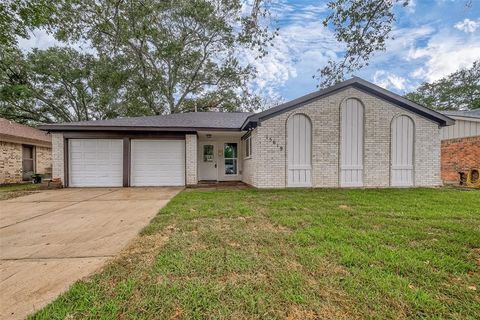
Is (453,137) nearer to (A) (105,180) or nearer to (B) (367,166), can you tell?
(B) (367,166)

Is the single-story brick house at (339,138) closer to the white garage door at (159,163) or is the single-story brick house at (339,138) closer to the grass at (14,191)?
the white garage door at (159,163)

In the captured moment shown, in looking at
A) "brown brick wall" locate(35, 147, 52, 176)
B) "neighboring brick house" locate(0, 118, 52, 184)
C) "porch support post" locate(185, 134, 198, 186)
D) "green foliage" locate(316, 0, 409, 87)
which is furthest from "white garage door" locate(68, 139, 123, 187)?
"green foliage" locate(316, 0, 409, 87)

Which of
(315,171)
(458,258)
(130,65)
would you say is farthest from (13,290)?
(130,65)

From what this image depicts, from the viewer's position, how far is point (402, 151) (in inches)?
371

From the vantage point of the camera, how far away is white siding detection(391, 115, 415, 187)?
9.40 metres

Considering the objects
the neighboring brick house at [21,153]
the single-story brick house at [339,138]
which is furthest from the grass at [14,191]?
the neighboring brick house at [21,153]

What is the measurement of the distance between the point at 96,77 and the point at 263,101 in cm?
1475

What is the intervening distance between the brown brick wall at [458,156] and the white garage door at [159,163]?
Answer: 13.2 meters

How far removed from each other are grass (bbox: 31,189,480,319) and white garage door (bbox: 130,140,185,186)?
Answer: 6.40 metres

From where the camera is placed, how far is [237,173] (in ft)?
43.6

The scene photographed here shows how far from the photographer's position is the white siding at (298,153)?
9.17 m

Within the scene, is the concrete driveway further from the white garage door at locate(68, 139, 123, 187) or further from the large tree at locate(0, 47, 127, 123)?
the large tree at locate(0, 47, 127, 123)

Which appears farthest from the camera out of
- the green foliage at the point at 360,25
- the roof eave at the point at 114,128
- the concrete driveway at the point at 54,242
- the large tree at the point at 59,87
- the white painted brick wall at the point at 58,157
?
the large tree at the point at 59,87

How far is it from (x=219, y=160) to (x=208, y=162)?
2.13ft
